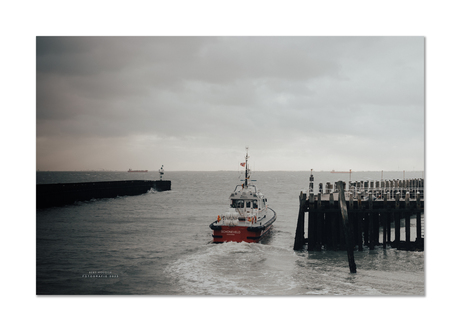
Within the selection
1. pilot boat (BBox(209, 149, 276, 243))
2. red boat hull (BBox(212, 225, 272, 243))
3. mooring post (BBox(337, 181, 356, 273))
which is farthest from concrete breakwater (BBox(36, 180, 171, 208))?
mooring post (BBox(337, 181, 356, 273))

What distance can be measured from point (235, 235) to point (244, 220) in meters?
1.09

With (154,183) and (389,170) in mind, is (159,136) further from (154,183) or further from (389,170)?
(154,183)

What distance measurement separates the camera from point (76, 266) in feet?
32.4

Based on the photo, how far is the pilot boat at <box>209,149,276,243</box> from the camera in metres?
14.3

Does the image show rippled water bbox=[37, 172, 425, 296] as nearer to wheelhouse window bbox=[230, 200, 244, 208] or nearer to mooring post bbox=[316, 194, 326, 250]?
mooring post bbox=[316, 194, 326, 250]

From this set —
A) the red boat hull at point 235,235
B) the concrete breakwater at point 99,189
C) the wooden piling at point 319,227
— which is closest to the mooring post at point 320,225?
the wooden piling at point 319,227

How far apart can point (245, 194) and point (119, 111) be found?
772cm

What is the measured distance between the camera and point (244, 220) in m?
15.3

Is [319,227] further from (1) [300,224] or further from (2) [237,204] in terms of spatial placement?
(2) [237,204]

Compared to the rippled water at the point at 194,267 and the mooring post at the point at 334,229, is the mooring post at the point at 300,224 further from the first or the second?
the mooring post at the point at 334,229

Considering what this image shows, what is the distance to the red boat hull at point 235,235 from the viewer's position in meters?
14.2

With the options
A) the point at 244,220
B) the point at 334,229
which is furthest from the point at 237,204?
the point at 334,229
